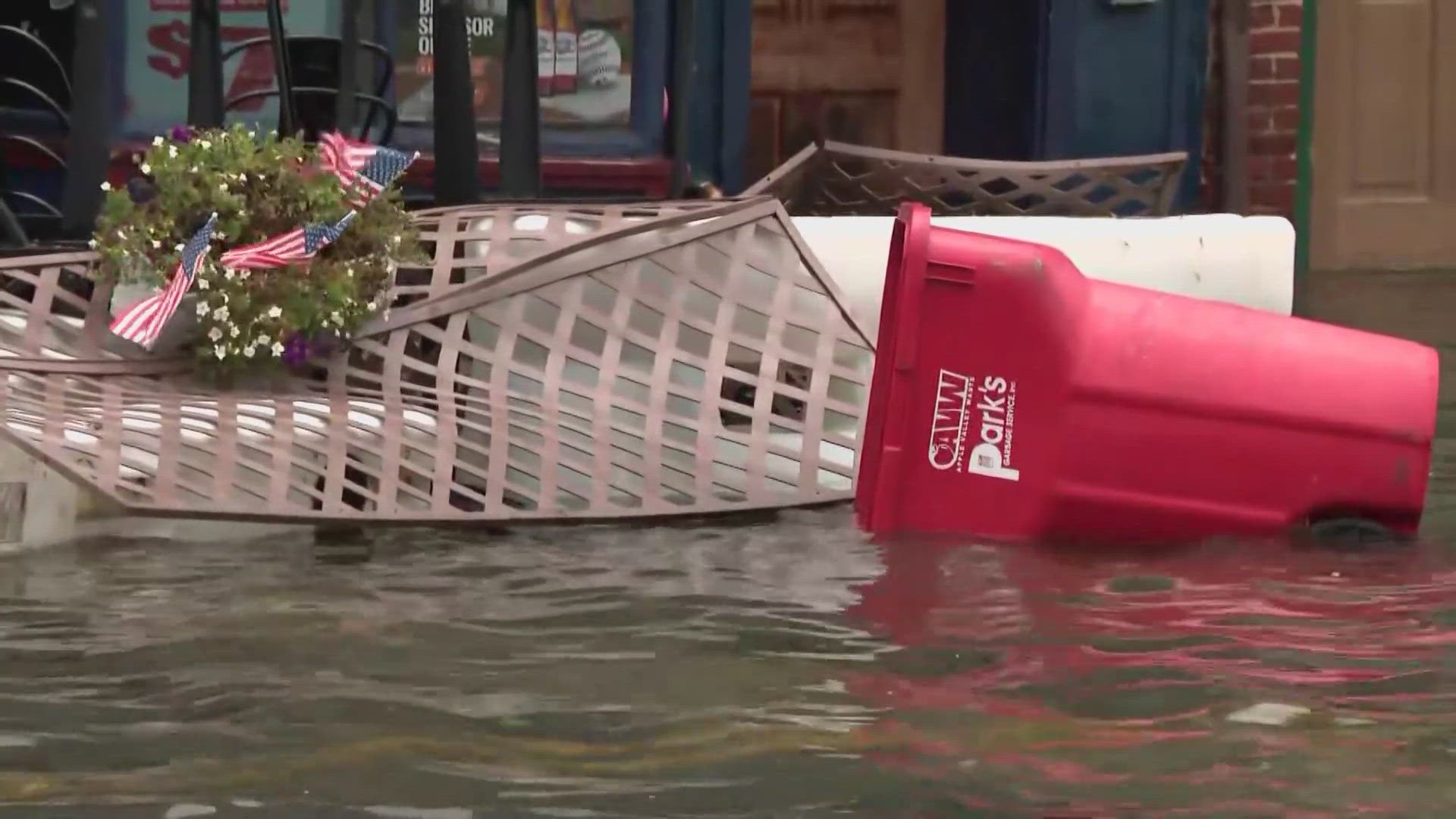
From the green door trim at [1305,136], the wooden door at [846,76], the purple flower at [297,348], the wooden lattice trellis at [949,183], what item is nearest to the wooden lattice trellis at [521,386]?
the purple flower at [297,348]

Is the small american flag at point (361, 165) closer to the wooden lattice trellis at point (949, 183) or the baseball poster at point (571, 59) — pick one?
the wooden lattice trellis at point (949, 183)

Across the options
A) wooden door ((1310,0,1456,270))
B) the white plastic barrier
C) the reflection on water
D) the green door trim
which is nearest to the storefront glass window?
the white plastic barrier

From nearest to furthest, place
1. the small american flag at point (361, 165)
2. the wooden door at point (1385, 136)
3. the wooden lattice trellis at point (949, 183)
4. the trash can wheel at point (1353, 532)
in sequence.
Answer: the trash can wheel at point (1353, 532) < the small american flag at point (361, 165) < the wooden lattice trellis at point (949, 183) < the wooden door at point (1385, 136)

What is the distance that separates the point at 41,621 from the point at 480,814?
105cm

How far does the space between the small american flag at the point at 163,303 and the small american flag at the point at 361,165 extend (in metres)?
0.26

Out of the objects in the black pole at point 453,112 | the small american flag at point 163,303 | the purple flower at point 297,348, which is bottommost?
the purple flower at point 297,348

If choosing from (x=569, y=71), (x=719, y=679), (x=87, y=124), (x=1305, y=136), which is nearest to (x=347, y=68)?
(x=87, y=124)

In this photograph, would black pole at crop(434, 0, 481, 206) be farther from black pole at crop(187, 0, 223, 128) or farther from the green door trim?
the green door trim

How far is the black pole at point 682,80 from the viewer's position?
4.49m

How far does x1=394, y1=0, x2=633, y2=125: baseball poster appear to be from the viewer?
617cm

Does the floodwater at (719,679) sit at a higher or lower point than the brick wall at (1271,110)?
lower

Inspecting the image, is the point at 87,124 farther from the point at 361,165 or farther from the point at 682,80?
the point at 682,80

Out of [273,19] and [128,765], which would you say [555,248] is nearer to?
[273,19]

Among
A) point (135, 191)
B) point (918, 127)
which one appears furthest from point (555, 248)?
point (918, 127)
